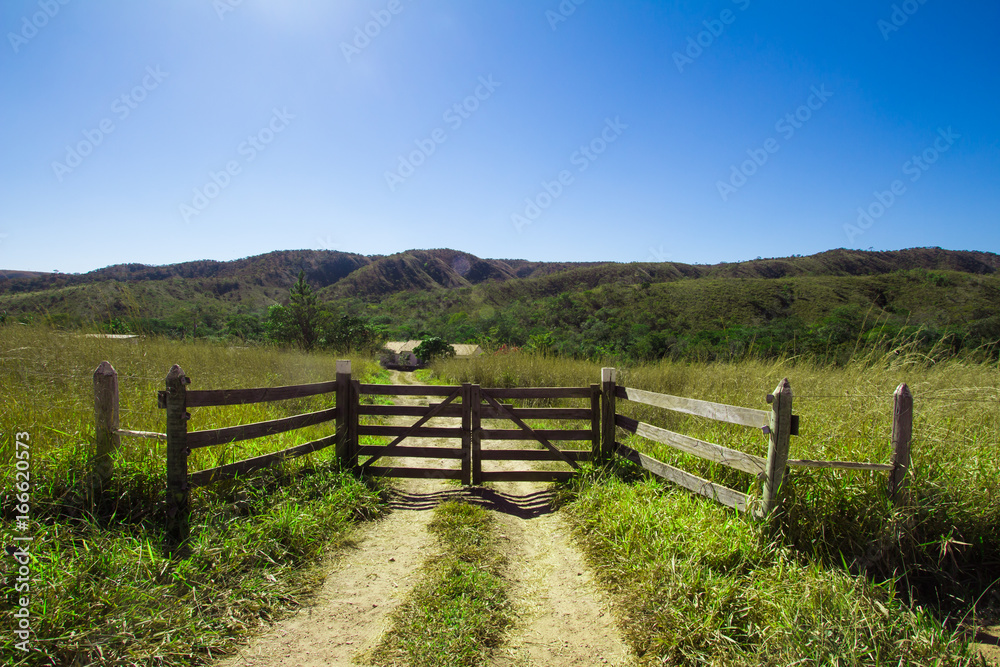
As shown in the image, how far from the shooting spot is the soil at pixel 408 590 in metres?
2.89

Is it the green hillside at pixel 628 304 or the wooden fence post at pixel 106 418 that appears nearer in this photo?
the wooden fence post at pixel 106 418

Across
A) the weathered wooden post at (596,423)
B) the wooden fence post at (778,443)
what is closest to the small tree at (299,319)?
the weathered wooden post at (596,423)

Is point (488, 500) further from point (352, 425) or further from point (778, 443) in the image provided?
point (778, 443)

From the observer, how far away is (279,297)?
8775 cm

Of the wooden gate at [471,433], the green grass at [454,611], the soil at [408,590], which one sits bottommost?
the soil at [408,590]

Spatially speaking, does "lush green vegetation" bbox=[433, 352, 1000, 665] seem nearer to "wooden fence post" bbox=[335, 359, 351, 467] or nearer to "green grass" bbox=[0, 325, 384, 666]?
"green grass" bbox=[0, 325, 384, 666]

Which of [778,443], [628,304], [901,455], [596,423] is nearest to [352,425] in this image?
[596,423]

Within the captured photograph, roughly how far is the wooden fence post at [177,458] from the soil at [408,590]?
1.34m

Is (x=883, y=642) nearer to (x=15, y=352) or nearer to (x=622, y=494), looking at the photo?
(x=622, y=494)

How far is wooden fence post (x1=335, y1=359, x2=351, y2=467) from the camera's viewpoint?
6062 millimetres

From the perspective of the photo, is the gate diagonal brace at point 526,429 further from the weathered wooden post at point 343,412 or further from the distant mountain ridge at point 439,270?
the distant mountain ridge at point 439,270

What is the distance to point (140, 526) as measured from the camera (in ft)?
12.8

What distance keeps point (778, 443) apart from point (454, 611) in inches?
110

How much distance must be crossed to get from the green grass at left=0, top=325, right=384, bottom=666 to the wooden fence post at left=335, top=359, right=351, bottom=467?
246mm
